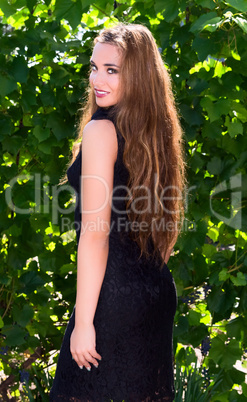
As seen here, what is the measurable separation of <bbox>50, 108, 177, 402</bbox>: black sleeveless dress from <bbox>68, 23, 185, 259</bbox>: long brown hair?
39 mm

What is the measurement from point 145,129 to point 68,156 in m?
0.89

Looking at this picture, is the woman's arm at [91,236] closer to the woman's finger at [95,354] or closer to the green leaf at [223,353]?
the woman's finger at [95,354]

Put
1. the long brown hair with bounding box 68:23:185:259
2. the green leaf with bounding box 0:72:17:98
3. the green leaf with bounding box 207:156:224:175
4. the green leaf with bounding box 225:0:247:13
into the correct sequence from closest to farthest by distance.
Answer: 1. the long brown hair with bounding box 68:23:185:259
2. the green leaf with bounding box 225:0:247:13
3. the green leaf with bounding box 0:72:17:98
4. the green leaf with bounding box 207:156:224:175

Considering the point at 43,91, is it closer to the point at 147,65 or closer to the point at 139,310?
the point at 147,65

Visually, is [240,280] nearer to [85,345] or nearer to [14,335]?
[85,345]

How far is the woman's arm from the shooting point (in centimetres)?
180

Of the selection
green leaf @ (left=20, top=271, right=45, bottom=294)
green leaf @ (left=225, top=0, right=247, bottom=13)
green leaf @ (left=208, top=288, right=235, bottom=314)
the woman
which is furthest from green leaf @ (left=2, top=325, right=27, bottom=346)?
green leaf @ (left=225, top=0, right=247, bottom=13)

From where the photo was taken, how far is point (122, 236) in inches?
75.1

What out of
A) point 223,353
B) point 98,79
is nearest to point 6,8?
point 98,79

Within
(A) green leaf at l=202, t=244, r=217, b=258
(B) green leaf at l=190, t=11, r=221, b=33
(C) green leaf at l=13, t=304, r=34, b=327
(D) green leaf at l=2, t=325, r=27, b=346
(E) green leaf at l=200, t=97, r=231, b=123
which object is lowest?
(D) green leaf at l=2, t=325, r=27, b=346

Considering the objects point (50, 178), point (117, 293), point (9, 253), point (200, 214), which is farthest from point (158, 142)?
point (9, 253)

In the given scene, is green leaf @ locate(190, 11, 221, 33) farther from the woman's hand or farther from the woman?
the woman's hand

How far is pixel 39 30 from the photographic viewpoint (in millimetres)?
2604

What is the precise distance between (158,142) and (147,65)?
0.79 ft
